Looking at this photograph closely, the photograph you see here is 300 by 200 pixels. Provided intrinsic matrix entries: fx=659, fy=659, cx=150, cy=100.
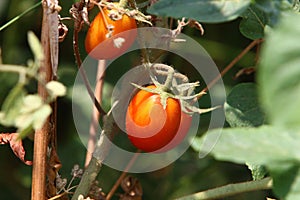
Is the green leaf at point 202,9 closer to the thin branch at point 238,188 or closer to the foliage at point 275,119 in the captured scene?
the foliage at point 275,119

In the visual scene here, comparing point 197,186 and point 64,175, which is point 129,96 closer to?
point 64,175

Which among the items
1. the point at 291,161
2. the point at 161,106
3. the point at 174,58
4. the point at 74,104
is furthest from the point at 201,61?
the point at 291,161

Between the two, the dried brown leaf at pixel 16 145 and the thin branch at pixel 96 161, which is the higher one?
the dried brown leaf at pixel 16 145

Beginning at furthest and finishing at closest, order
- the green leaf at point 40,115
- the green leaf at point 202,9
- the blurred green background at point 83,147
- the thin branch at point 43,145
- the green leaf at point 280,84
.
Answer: the blurred green background at point 83,147
the thin branch at point 43,145
the green leaf at point 202,9
the green leaf at point 40,115
the green leaf at point 280,84

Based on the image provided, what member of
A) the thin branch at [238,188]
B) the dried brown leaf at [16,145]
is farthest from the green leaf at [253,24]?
the dried brown leaf at [16,145]

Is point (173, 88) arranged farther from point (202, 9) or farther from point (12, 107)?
point (12, 107)

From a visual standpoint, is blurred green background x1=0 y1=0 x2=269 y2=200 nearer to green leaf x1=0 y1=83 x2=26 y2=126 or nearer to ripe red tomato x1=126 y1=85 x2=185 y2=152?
ripe red tomato x1=126 y1=85 x2=185 y2=152

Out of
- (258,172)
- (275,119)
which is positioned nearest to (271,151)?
(275,119)
